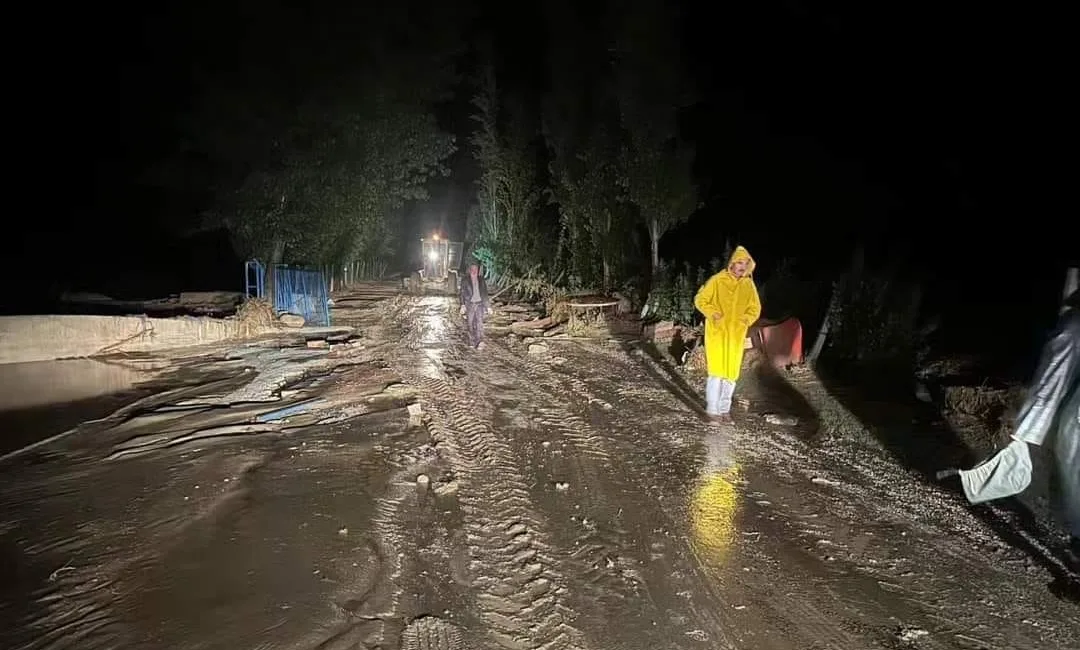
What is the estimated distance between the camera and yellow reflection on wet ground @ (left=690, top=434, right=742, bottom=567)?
503 cm

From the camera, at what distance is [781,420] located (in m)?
8.19

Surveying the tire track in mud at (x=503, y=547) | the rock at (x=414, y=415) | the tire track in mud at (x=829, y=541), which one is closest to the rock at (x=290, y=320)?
the rock at (x=414, y=415)

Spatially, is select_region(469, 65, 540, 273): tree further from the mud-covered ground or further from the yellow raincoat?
the mud-covered ground

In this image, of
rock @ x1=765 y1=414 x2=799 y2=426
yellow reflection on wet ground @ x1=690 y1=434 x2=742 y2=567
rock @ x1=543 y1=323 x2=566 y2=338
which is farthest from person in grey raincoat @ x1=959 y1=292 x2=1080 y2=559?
rock @ x1=543 y1=323 x2=566 y2=338

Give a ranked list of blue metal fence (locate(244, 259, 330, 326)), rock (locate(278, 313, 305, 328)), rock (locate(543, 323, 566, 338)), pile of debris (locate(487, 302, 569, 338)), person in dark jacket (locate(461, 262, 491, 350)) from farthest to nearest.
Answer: blue metal fence (locate(244, 259, 330, 326))
rock (locate(278, 313, 305, 328))
pile of debris (locate(487, 302, 569, 338))
rock (locate(543, 323, 566, 338))
person in dark jacket (locate(461, 262, 491, 350))

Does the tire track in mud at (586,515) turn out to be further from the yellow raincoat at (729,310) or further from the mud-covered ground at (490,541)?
the yellow raincoat at (729,310)

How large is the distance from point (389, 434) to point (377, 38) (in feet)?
43.2

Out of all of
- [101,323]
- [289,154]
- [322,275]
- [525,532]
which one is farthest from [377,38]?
[525,532]

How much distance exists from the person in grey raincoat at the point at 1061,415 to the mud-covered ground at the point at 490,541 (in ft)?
1.64

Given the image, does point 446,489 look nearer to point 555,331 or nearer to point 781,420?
point 781,420

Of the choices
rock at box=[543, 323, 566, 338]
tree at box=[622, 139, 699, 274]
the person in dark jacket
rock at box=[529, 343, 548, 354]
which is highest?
tree at box=[622, 139, 699, 274]

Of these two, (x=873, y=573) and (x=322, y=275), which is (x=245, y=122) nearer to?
(x=322, y=275)

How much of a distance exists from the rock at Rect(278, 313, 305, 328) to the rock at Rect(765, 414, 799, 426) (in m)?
10.9

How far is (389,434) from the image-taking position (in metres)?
7.62
